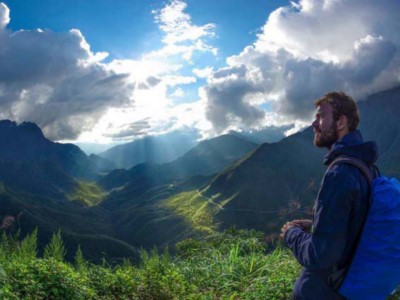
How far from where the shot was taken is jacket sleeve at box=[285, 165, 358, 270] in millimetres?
4387

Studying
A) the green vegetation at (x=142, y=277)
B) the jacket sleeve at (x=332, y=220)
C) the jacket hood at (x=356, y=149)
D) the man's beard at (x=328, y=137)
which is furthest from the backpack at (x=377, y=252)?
the green vegetation at (x=142, y=277)

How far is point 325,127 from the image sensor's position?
5164 millimetres

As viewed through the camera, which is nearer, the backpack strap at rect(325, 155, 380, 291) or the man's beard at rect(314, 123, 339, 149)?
the backpack strap at rect(325, 155, 380, 291)

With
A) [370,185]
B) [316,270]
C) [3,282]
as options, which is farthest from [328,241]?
[3,282]

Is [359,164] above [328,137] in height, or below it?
below

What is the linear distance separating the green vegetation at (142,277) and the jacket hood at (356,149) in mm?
4537

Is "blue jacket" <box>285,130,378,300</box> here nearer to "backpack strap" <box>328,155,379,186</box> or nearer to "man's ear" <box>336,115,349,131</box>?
"backpack strap" <box>328,155,379,186</box>

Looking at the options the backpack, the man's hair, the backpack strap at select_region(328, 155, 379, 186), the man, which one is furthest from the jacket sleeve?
the man's hair

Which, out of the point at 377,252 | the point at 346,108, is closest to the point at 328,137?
the point at 346,108

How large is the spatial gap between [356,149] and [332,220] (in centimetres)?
96

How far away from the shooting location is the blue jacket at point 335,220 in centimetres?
439

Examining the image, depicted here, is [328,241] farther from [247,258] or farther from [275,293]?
[247,258]

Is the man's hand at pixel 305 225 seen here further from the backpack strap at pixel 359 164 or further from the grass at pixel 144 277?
the grass at pixel 144 277

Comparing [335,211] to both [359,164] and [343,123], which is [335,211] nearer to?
[359,164]
